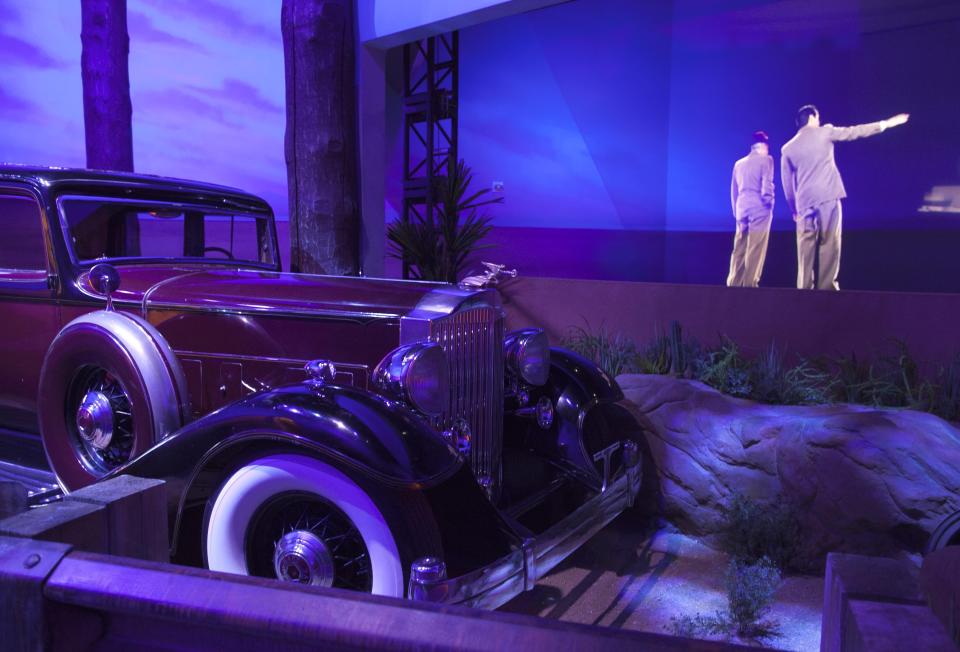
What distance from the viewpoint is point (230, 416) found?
2.12 meters

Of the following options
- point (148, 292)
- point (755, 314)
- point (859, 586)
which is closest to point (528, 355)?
point (148, 292)

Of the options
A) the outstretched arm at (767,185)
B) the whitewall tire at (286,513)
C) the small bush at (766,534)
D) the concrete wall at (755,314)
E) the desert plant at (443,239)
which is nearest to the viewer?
the whitewall tire at (286,513)

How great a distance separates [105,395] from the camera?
9.27ft

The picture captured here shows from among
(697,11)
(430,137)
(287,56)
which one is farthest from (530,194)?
(287,56)

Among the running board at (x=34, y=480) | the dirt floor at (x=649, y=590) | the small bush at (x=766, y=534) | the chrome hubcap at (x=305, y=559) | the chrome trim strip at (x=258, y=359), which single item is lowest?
the dirt floor at (x=649, y=590)

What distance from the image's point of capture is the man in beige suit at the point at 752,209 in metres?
5.59

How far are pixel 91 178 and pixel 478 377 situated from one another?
2.03 meters

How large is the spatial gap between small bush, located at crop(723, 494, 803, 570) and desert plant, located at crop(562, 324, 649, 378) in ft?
3.80

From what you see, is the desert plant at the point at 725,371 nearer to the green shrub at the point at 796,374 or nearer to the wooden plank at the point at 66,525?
the green shrub at the point at 796,374

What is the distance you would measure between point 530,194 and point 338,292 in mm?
5162

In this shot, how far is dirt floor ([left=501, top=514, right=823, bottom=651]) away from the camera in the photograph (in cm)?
261

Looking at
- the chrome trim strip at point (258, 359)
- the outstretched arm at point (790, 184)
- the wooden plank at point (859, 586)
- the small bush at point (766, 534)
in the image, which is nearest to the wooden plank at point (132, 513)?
the chrome trim strip at point (258, 359)

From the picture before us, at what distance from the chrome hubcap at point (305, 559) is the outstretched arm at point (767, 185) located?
476 centimetres

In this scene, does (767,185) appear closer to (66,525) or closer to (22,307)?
(22,307)
